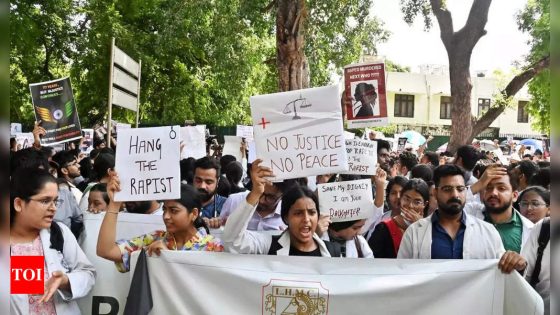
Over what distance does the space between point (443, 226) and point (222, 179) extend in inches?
115

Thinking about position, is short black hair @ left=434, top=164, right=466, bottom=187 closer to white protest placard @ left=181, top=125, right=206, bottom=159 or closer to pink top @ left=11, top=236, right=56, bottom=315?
pink top @ left=11, top=236, right=56, bottom=315

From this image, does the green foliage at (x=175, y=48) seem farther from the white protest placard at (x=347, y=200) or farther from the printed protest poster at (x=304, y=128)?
the printed protest poster at (x=304, y=128)

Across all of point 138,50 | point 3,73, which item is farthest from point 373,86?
point 138,50

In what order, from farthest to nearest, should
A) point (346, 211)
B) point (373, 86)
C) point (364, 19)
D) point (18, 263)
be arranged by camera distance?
point (364, 19) → point (373, 86) → point (346, 211) → point (18, 263)

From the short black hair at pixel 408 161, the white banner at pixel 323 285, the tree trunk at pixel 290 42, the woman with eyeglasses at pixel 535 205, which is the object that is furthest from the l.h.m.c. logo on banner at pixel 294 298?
the tree trunk at pixel 290 42

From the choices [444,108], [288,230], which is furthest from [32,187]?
[444,108]

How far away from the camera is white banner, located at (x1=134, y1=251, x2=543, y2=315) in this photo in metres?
3.77

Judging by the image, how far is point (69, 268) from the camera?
363 cm

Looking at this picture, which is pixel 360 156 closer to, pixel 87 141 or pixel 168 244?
pixel 168 244

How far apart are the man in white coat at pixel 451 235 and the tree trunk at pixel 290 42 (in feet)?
24.8

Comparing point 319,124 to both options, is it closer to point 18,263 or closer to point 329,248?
point 329,248

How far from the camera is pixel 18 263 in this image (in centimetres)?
323

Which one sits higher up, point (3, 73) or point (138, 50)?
point (138, 50)

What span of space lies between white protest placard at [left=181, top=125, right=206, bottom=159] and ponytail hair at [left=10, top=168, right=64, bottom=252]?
16.1ft
